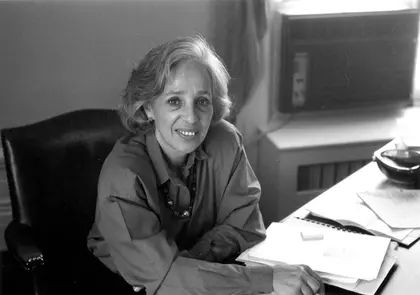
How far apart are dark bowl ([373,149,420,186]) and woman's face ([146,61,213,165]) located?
593 mm

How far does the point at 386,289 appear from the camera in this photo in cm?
118

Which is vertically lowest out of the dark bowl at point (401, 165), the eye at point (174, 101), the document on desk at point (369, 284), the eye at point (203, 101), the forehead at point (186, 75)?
the document on desk at point (369, 284)

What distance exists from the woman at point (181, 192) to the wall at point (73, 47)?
1069 millimetres

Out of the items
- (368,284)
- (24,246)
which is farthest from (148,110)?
(368,284)

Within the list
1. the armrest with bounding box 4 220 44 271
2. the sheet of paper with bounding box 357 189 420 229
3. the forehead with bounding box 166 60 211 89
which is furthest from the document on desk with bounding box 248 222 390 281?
the armrest with bounding box 4 220 44 271

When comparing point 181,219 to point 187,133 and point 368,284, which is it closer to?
point 187,133

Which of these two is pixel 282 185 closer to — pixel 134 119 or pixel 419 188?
pixel 419 188

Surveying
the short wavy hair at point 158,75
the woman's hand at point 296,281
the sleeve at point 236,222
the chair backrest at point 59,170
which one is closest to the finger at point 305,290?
the woman's hand at point 296,281

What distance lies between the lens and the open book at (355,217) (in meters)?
1.42

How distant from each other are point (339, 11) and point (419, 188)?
1.37 m

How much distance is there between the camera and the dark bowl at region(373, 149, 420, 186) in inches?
65.7

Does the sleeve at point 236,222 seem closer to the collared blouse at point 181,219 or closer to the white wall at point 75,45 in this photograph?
the collared blouse at point 181,219

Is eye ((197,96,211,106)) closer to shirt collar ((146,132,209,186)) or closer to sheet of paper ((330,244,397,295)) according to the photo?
shirt collar ((146,132,209,186))

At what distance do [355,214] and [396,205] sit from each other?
0.47 feet
